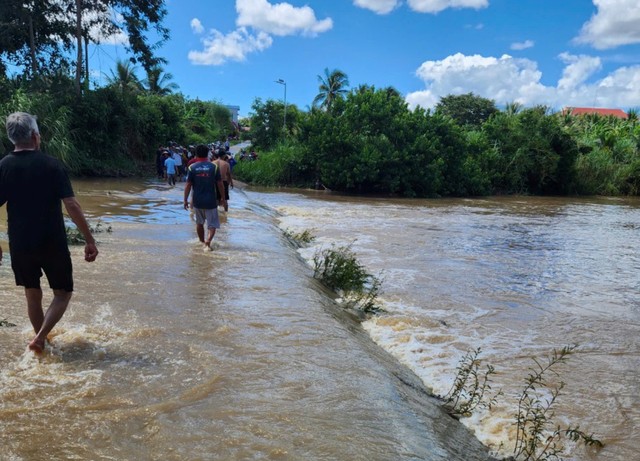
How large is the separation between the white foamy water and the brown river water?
0.11 ft

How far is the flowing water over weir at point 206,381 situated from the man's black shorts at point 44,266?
55 centimetres

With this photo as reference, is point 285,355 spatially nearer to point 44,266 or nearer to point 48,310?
point 48,310

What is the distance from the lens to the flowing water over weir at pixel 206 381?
114 inches

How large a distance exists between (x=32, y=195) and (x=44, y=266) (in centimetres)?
50

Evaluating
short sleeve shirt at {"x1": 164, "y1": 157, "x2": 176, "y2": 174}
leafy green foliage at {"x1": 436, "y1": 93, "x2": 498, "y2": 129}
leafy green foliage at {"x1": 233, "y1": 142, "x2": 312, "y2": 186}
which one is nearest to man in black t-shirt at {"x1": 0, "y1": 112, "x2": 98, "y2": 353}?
short sleeve shirt at {"x1": 164, "y1": 157, "x2": 176, "y2": 174}

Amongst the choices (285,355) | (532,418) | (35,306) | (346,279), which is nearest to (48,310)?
(35,306)

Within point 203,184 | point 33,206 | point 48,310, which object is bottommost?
point 48,310

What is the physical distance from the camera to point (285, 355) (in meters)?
4.39

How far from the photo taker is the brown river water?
9.90 ft

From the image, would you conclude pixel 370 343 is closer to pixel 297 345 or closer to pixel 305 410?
pixel 297 345

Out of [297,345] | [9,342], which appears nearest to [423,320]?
[297,345]

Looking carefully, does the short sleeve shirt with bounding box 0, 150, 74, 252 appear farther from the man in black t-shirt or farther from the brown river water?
the brown river water

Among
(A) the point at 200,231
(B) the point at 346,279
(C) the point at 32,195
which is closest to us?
(C) the point at 32,195

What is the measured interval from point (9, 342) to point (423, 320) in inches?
182
